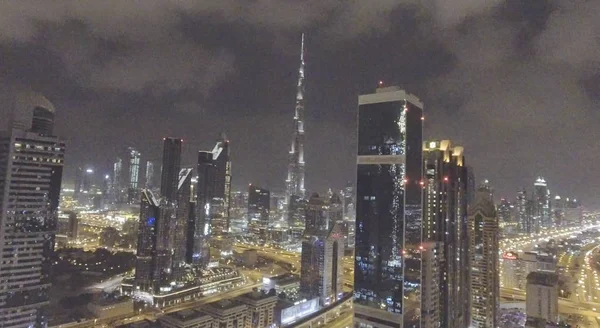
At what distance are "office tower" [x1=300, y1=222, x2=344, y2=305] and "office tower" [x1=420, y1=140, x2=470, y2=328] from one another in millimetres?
8934

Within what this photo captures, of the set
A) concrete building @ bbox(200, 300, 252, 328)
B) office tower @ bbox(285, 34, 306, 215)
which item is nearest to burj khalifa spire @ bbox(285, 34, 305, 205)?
office tower @ bbox(285, 34, 306, 215)

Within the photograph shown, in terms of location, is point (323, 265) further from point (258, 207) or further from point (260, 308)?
point (258, 207)

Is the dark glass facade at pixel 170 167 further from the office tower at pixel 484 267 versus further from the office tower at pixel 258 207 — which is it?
the office tower at pixel 258 207

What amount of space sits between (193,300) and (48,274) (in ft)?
40.5

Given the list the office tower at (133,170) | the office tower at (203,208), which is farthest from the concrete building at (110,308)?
the office tower at (133,170)

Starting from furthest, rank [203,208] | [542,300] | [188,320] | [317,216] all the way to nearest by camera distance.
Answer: [203,208] → [317,216] → [542,300] → [188,320]

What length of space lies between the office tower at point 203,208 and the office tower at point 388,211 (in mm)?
20770

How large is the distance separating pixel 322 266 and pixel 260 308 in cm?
606

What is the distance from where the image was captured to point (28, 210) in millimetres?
14445

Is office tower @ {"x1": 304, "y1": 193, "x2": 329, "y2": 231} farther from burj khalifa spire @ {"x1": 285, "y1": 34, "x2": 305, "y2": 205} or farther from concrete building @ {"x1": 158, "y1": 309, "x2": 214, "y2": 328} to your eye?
burj khalifa spire @ {"x1": 285, "y1": 34, "x2": 305, "y2": 205}

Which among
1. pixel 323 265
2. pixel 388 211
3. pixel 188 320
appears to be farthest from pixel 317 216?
pixel 388 211

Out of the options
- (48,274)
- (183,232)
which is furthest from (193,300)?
(48,274)

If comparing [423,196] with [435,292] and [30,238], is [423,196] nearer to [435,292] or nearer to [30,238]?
[435,292]

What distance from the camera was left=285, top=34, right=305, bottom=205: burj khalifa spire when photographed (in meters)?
56.0
